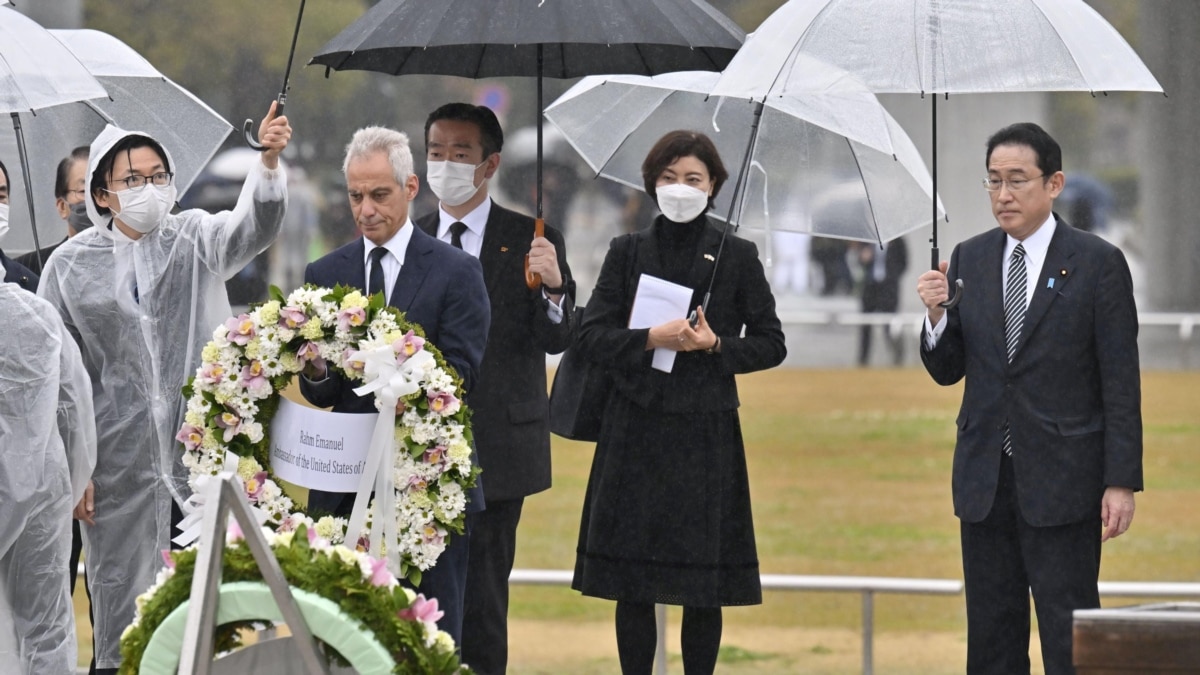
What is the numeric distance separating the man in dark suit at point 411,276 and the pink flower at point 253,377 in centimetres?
24

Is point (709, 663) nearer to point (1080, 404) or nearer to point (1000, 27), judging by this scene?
point (1080, 404)

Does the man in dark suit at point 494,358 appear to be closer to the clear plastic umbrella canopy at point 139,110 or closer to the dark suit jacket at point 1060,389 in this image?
the clear plastic umbrella canopy at point 139,110

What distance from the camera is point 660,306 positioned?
16.8 feet

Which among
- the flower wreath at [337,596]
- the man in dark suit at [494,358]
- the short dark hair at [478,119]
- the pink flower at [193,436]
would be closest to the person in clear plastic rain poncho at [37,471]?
the pink flower at [193,436]

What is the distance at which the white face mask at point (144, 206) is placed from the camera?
4684 millimetres

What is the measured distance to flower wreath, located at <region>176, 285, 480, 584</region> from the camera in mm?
4109

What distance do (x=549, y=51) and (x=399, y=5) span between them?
0.58 m

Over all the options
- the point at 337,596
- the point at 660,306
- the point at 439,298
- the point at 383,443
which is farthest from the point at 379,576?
the point at 660,306

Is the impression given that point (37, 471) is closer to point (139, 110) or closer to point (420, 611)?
point (420, 611)

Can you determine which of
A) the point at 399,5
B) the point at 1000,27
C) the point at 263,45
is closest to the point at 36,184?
the point at 399,5

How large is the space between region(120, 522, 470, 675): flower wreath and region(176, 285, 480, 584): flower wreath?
635 mm

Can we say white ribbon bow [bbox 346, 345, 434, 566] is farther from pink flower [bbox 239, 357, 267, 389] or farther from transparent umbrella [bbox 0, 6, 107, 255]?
transparent umbrella [bbox 0, 6, 107, 255]

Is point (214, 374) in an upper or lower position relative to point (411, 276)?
lower

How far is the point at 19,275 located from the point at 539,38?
194 cm
